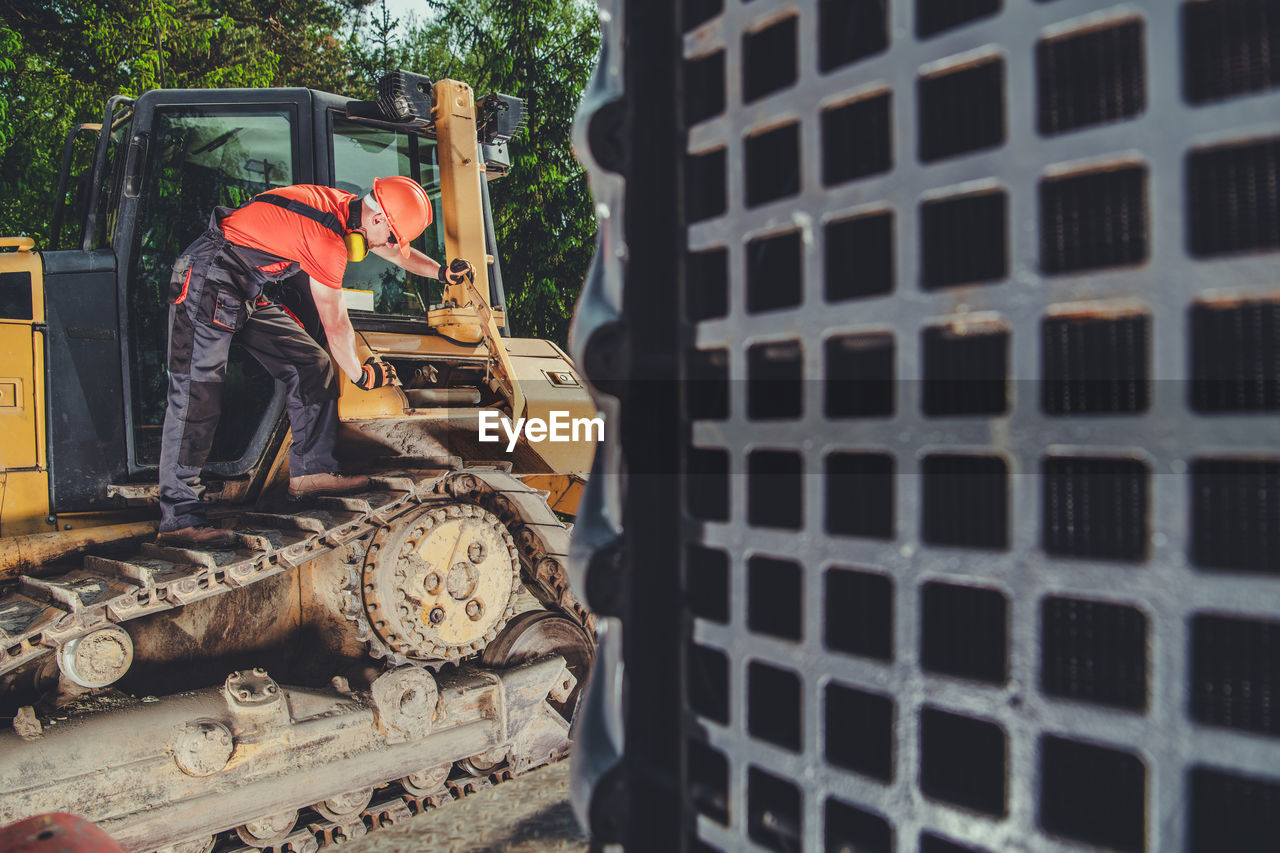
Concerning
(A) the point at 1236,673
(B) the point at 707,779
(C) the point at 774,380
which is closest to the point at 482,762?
(B) the point at 707,779

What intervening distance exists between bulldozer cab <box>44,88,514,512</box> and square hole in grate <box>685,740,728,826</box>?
149 inches

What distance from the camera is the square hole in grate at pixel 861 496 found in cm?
111

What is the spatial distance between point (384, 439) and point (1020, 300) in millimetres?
4295

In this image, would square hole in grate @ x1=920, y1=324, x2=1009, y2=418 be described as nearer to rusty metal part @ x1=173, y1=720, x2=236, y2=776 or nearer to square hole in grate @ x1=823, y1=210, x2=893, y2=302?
square hole in grate @ x1=823, y1=210, x2=893, y2=302

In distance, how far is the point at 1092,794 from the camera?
3.05 feet

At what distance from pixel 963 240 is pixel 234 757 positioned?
371 centimetres

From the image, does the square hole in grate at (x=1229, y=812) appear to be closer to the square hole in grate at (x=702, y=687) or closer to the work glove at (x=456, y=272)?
the square hole in grate at (x=702, y=687)

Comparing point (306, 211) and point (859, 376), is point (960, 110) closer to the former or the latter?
point (859, 376)

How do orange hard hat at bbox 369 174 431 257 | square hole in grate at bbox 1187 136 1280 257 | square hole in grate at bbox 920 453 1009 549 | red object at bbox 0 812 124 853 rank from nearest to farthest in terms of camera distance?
square hole in grate at bbox 1187 136 1280 257 → square hole in grate at bbox 920 453 1009 549 → red object at bbox 0 812 124 853 → orange hard hat at bbox 369 174 431 257

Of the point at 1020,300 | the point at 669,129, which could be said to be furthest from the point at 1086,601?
the point at 669,129

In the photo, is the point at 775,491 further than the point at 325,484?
No

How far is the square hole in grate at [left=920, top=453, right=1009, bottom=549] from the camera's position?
0.99 metres

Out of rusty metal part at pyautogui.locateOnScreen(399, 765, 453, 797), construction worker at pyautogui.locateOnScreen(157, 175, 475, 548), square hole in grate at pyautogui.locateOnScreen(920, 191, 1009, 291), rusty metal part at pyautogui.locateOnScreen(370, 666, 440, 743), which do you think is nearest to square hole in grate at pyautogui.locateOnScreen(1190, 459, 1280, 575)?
square hole in grate at pyautogui.locateOnScreen(920, 191, 1009, 291)

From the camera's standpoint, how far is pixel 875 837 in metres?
1.12
